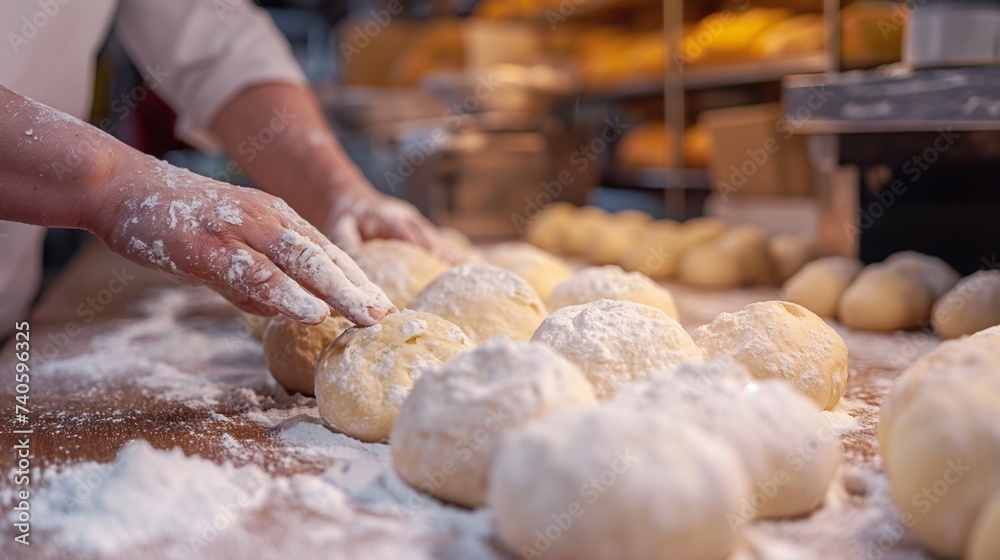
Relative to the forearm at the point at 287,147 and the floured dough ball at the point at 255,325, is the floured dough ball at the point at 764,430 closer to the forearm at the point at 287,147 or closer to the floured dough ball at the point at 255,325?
the floured dough ball at the point at 255,325

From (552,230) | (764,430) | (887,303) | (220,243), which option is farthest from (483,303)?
(552,230)

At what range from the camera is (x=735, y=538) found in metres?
0.77

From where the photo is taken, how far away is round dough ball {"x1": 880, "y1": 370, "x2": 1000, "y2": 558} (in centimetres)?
77

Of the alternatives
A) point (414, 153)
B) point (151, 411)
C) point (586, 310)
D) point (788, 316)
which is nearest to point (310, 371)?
point (151, 411)

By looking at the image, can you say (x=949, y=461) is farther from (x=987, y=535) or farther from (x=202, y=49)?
(x=202, y=49)

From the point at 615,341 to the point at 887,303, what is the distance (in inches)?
37.1

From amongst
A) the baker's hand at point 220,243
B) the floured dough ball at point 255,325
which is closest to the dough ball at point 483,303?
the baker's hand at point 220,243

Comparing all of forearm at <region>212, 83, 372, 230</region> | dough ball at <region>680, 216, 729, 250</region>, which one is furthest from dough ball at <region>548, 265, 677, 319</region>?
dough ball at <region>680, 216, 729, 250</region>

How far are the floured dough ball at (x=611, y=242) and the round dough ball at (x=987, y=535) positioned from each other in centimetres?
208

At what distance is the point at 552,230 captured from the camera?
10.8 ft

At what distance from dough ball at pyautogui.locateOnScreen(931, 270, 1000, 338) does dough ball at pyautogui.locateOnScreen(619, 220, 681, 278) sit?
99 cm

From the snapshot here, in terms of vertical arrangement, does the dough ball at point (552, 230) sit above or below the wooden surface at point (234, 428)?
below

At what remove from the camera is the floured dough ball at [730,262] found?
2369 mm

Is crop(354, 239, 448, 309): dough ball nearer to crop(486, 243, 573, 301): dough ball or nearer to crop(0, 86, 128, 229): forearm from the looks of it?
crop(486, 243, 573, 301): dough ball
